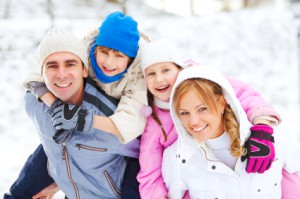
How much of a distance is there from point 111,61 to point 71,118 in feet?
1.70

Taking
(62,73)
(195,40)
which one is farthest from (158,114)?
(195,40)

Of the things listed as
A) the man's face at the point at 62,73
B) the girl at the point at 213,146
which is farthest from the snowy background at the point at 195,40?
the girl at the point at 213,146

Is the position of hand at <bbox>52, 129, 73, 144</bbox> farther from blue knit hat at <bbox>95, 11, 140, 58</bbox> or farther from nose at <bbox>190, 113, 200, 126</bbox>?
nose at <bbox>190, 113, 200, 126</bbox>

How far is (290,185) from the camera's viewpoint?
2.29 m

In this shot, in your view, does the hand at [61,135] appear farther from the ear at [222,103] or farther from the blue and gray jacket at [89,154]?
the ear at [222,103]

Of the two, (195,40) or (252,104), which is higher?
(195,40)

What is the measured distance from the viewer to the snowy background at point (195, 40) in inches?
312

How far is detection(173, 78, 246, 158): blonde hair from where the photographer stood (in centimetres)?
212

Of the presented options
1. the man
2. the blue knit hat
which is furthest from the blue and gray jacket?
the blue knit hat

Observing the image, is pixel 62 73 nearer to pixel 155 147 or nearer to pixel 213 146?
pixel 155 147

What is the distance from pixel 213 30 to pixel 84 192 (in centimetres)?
1046

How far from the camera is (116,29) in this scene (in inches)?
101

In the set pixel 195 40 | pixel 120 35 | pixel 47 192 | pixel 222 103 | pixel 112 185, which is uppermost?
pixel 195 40

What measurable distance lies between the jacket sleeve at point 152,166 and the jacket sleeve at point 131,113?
0.08m
